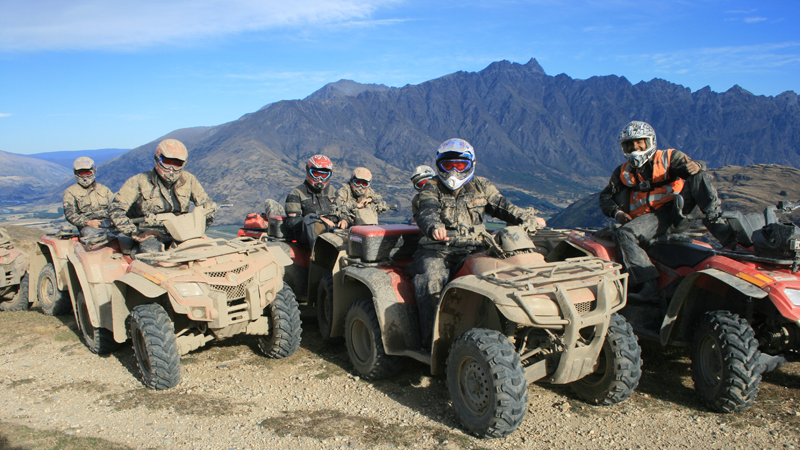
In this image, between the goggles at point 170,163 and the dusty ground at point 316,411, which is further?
the goggles at point 170,163

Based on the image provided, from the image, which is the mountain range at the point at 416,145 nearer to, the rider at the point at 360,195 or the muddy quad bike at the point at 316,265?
the rider at the point at 360,195

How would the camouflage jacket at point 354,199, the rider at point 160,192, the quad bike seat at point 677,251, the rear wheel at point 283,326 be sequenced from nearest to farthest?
the quad bike seat at point 677,251, the rear wheel at point 283,326, the rider at point 160,192, the camouflage jacket at point 354,199

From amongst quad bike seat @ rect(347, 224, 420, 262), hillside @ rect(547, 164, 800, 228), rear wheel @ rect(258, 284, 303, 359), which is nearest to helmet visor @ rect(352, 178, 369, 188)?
quad bike seat @ rect(347, 224, 420, 262)

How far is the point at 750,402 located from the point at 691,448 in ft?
2.73

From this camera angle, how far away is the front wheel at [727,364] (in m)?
4.41

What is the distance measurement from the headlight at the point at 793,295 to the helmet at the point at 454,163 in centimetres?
294

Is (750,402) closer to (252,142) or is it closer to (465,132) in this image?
(252,142)

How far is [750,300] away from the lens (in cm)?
462

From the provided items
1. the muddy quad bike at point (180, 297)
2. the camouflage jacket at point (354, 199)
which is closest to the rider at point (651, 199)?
the muddy quad bike at point (180, 297)

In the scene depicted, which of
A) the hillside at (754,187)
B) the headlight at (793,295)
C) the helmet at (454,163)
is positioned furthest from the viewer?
the hillside at (754,187)

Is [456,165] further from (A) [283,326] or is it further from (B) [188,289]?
(B) [188,289]

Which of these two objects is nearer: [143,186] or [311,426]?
[311,426]

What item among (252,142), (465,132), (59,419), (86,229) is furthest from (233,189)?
(465,132)

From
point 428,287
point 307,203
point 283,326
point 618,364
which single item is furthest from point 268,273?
point 618,364
